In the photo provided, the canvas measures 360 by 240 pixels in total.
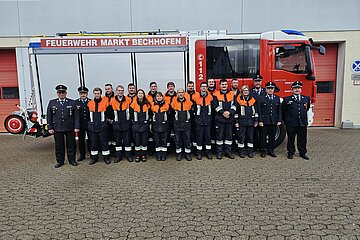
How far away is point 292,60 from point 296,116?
1328 mm

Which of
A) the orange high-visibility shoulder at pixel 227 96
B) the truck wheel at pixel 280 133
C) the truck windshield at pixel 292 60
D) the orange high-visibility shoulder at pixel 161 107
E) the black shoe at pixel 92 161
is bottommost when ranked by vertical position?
the black shoe at pixel 92 161

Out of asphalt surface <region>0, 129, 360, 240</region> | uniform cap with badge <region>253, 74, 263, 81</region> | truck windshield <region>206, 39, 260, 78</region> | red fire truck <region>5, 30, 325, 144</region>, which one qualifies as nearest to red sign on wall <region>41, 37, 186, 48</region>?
red fire truck <region>5, 30, 325, 144</region>

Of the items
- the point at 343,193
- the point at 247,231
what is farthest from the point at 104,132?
the point at 343,193

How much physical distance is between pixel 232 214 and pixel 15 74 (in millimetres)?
9854

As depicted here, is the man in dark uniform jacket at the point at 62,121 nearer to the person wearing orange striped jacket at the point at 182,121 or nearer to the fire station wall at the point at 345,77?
the person wearing orange striped jacket at the point at 182,121

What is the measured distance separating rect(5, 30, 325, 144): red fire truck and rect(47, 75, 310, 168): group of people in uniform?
1.26 feet

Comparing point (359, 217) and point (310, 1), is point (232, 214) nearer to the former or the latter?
point (359, 217)

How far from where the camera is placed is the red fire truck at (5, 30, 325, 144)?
6641 mm

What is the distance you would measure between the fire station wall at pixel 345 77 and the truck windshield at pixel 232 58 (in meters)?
4.55

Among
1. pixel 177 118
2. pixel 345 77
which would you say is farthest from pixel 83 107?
pixel 345 77

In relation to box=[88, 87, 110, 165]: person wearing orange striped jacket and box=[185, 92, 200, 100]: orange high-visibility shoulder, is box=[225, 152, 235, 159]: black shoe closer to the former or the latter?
box=[185, 92, 200, 100]: orange high-visibility shoulder

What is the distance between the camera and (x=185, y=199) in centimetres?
439

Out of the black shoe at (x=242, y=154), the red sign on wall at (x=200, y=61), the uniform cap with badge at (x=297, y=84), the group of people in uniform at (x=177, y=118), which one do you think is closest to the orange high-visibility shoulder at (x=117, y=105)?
the group of people in uniform at (x=177, y=118)

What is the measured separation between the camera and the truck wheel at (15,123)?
6871 mm
